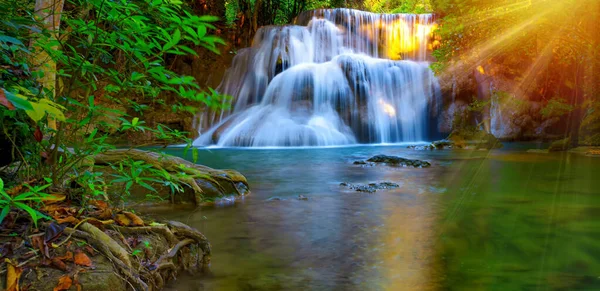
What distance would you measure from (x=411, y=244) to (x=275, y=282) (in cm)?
156

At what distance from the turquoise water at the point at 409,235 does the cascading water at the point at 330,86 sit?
980cm

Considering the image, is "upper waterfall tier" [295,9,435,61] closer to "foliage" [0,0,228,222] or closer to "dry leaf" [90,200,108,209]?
"dry leaf" [90,200,108,209]

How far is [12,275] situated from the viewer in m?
2.12

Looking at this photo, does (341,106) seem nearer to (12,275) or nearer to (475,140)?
(475,140)

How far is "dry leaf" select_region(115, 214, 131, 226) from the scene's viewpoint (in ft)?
9.74

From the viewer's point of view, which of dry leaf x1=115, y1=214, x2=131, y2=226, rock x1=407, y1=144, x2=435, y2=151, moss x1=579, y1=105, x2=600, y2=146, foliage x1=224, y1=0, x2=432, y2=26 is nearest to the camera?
dry leaf x1=115, y1=214, x2=131, y2=226

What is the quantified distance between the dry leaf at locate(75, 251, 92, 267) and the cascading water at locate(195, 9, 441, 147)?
1454cm

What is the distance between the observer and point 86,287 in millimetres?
2324

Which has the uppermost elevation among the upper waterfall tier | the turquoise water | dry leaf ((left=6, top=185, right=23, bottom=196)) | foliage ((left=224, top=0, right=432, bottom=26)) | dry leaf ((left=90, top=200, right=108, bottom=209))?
foliage ((left=224, top=0, right=432, bottom=26))

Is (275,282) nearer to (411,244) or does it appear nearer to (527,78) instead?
(411,244)

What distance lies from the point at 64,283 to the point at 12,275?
9.4 inches

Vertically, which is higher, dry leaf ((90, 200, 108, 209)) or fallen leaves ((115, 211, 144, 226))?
dry leaf ((90, 200, 108, 209))

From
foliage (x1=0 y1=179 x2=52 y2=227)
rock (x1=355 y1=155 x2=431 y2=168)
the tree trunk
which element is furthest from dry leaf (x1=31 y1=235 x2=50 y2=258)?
rock (x1=355 y1=155 x2=431 y2=168)

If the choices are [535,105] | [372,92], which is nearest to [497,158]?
[372,92]
